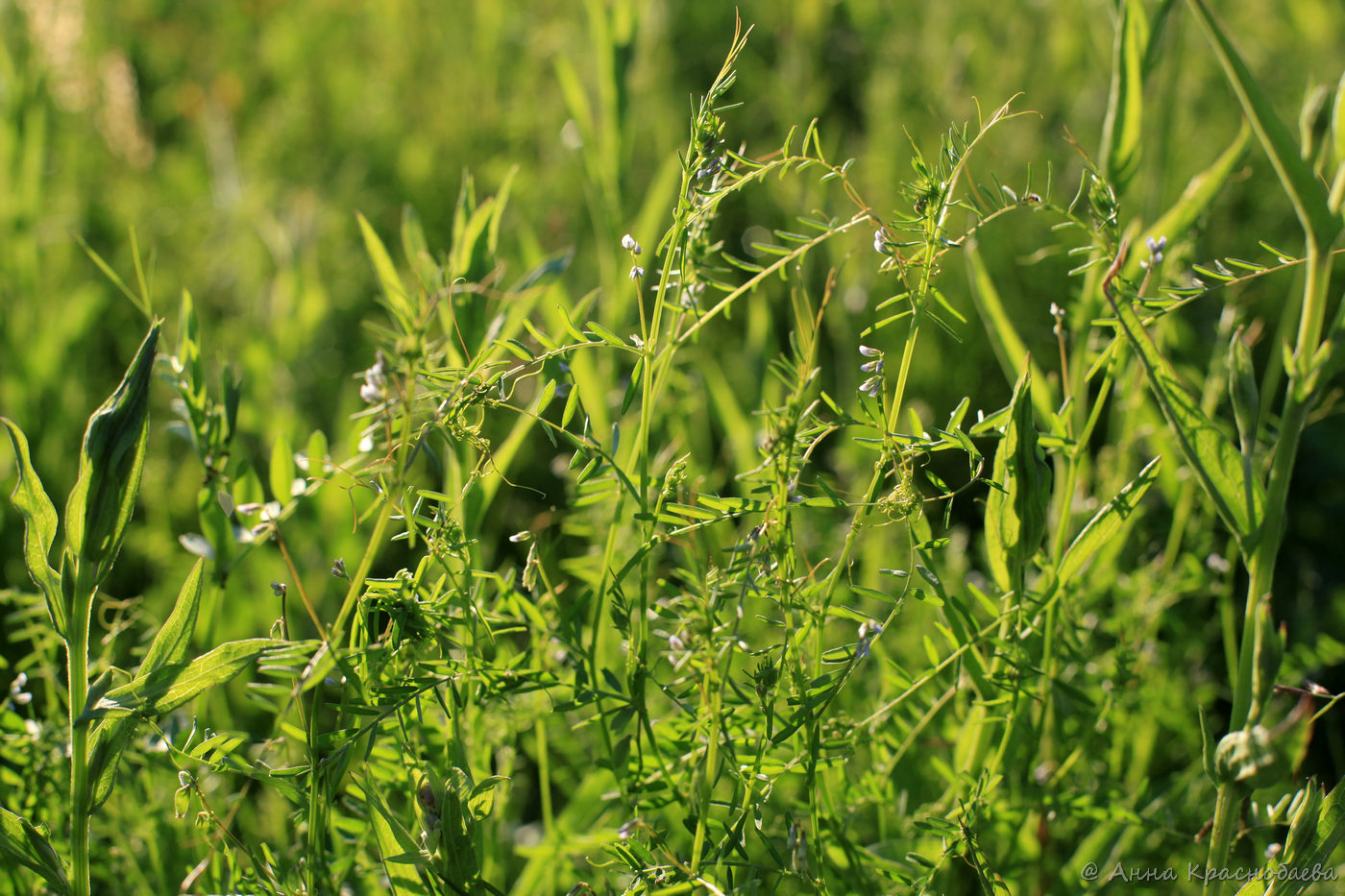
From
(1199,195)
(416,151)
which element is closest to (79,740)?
(1199,195)

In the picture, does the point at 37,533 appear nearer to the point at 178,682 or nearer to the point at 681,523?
the point at 178,682

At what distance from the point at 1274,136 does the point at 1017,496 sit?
9.2 inches

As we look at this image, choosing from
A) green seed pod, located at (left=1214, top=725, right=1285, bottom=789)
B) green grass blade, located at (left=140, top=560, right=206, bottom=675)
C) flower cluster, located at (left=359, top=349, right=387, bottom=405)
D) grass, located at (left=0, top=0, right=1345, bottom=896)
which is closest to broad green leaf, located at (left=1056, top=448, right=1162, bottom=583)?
grass, located at (left=0, top=0, right=1345, bottom=896)

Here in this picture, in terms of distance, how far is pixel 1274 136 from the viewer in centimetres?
52

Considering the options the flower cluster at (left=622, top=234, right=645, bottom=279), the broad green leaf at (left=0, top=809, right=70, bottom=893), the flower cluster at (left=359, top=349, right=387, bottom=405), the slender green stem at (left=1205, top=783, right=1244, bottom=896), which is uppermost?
the flower cluster at (left=622, top=234, right=645, bottom=279)

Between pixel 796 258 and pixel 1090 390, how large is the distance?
0.77 metres

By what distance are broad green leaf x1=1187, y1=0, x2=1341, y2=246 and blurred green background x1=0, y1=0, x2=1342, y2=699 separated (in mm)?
448

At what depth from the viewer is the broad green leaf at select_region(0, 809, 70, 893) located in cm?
54

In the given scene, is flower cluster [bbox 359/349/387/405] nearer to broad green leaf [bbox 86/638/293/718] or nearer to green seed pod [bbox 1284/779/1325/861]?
broad green leaf [bbox 86/638/293/718]

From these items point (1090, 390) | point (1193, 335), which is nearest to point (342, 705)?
point (1090, 390)

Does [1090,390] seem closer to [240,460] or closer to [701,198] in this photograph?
[701,198]

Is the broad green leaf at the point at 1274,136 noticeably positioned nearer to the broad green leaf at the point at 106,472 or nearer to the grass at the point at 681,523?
the grass at the point at 681,523

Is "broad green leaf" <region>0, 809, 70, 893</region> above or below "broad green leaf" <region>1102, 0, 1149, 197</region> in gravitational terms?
below

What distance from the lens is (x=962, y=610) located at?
618mm
